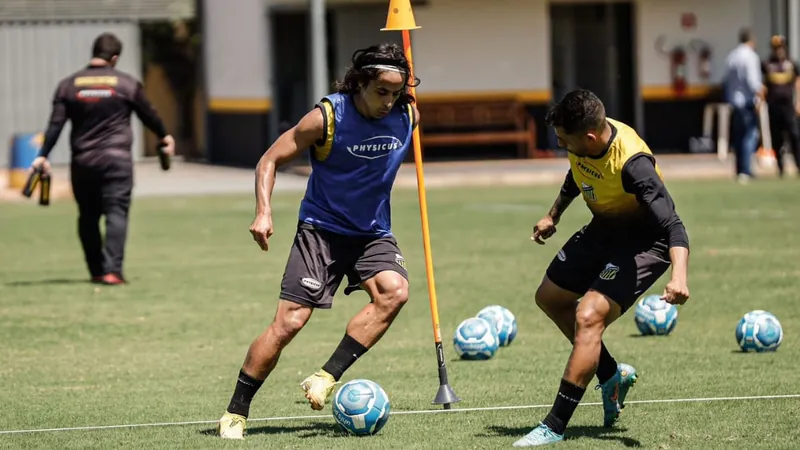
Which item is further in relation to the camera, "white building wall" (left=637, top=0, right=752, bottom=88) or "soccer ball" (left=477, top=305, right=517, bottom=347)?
"white building wall" (left=637, top=0, right=752, bottom=88)

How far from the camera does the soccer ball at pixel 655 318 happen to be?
1041 centimetres

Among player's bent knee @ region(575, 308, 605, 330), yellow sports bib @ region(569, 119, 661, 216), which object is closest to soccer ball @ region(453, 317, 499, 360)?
yellow sports bib @ region(569, 119, 661, 216)

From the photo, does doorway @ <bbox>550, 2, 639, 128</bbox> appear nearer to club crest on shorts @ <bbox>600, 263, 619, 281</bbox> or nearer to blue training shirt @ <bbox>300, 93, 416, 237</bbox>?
blue training shirt @ <bbox>300, 93, 416, 237</bbox>

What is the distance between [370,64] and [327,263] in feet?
3.26

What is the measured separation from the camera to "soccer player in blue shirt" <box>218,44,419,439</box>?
730 centimetres

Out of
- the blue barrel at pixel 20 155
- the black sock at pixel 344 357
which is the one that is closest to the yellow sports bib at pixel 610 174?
the black sock at pixel 344 357

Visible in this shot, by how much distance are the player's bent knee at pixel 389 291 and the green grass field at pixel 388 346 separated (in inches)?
24.0

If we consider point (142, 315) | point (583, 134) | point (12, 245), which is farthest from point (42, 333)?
point (12, 245)

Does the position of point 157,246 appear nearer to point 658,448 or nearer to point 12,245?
point 12,245

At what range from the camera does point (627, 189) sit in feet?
23.0

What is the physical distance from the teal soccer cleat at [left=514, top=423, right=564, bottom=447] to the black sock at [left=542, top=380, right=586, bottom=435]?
3cm

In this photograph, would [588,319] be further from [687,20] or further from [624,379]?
[687,20]

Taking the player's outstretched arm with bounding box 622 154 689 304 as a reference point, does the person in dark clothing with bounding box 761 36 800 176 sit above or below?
below

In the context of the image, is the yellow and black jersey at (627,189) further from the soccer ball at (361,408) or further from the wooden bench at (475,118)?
the wooden bench at (475,118)
